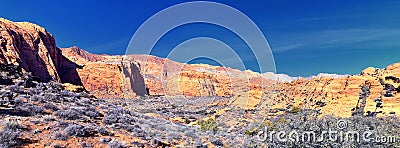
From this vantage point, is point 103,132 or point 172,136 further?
point 172,136

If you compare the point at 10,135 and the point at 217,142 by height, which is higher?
the point at 10,135

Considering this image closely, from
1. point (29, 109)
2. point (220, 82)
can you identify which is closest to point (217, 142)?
point (29, 109)

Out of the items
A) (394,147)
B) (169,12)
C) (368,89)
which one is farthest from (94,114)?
(368,89)

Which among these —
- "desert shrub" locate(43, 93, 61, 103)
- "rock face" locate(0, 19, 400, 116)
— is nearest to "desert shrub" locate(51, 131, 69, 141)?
"rock face" locate(0, 19, 400, 116)

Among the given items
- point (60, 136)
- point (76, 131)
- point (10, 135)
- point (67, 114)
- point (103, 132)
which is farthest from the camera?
point (67, 114)

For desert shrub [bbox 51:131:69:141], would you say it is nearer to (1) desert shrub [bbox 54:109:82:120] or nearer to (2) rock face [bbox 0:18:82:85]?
(1) desert shrub [bbox 54:109:82:120]

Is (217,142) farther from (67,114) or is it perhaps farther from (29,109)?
(29,109)

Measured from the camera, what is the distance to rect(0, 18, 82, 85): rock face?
3744 cm

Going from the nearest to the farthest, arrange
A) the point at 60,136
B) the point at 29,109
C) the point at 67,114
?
1. the point at 60,136
2. the point at 29,109
3. the point at 67,114

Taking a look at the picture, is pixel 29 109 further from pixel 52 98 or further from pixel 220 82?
pixel 220 82

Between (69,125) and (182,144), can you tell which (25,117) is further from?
(182,144)

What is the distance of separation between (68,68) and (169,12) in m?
50.6

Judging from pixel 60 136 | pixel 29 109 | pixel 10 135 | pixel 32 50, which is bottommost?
pixel 60 136

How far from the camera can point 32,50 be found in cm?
4381
